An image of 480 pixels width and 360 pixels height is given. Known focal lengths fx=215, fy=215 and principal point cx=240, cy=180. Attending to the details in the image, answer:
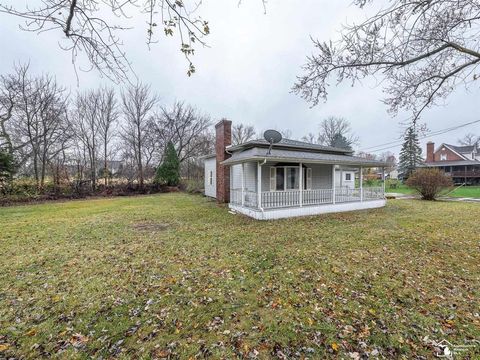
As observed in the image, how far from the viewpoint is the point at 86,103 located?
23203 millimetres

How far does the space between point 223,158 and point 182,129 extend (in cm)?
1796

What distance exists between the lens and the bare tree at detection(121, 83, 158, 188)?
24797 millimetres

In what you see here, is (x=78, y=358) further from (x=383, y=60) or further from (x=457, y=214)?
(x=457, y=214)

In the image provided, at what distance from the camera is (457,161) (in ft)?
122

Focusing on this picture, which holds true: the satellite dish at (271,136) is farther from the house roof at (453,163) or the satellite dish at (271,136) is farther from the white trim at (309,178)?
the house roof at (453,163)

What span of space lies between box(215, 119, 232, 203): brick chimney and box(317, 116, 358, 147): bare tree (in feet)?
116

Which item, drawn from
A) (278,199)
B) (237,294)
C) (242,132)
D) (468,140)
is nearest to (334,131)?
(242,132)

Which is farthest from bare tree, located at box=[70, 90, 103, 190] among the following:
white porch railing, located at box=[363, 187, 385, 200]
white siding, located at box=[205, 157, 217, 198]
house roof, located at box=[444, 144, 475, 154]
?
house roof, located at box=[444, 144, 475, 154]

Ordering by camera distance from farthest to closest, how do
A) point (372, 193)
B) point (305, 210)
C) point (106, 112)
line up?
1. point (106, 112)
2. point (372, 193)
3. point (305, 210)

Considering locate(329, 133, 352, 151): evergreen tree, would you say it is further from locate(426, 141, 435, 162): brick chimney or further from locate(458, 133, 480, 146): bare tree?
locate(458, 133, 480, 146): bare tree

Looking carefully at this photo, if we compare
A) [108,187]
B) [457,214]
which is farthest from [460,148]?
[108,187]

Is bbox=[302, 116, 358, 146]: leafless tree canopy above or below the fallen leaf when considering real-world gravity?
above

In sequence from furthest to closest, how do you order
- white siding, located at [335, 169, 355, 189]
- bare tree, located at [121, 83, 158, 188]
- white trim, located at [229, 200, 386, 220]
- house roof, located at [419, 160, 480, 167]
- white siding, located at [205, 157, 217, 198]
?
1. house roof, located at [419, 160, 480, 167]
2. bare tree, located at [121, 83, 158, 188]
3. white siding, located at [335, 169, 355, 189]
4. white siding, located at [205, 157, 217, 198]
5. white trim, located at [229, 200, 386, 220]

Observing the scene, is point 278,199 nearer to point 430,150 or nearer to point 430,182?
point 430,182
